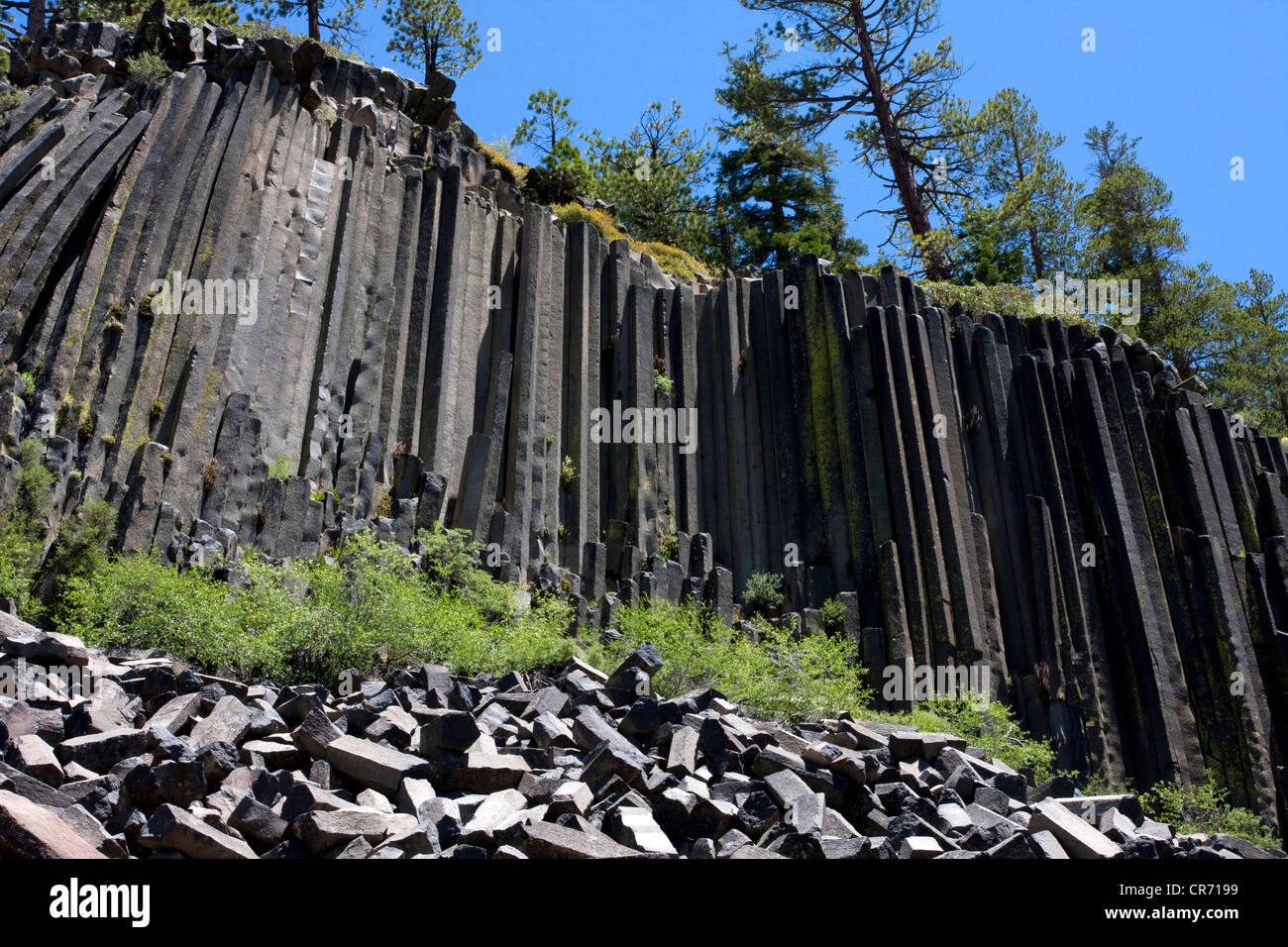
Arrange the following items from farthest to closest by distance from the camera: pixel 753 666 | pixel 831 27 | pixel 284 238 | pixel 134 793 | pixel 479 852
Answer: pixel 831 27 < pixel 284 238 < pixel 753 666 < pixel 134 793 < pixel 479 852

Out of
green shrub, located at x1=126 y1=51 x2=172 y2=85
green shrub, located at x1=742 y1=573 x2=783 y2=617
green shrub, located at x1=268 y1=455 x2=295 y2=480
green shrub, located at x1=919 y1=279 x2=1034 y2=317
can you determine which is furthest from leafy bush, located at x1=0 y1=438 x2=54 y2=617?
green shrub, located at x1=919 y1=279 x2=1034 y2=317

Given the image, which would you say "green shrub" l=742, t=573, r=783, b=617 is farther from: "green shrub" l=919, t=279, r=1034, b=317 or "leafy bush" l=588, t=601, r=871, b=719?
"green shrub" l=919, t=279, r=1034, b=317

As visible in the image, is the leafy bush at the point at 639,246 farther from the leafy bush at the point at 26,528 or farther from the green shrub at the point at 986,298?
the leafy bush at the point at 26,528

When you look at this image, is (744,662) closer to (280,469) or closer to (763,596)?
(763,596)

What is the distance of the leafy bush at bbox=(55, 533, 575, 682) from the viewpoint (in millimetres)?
7965

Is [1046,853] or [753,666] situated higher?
[753,666]

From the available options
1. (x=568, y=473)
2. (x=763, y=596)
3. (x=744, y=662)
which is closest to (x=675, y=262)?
(x=568, y=473)

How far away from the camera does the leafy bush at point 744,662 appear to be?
920 centimetres

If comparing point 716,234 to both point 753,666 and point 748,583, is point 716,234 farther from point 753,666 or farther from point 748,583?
point 753,666

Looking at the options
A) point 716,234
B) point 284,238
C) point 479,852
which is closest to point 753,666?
point 479,852

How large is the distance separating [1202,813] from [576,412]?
8680mm

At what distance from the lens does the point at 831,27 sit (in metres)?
27.5

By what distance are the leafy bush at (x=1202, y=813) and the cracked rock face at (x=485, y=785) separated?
597 centimetres
